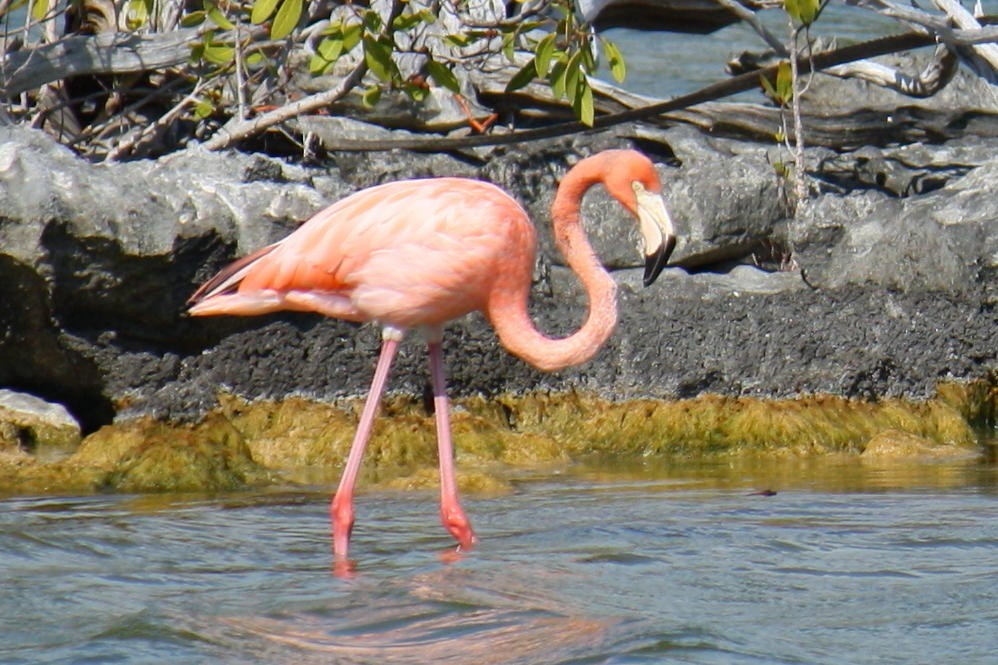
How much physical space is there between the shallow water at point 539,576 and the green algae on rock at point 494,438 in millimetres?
368

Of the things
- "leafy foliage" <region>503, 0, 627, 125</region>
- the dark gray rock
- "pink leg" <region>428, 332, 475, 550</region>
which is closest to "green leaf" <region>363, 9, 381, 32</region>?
"leafy foliage" <region>503, 0, 627, 125</region>

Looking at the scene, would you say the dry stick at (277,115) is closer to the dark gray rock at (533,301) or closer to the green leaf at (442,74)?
the dark gray rock at (533,301)

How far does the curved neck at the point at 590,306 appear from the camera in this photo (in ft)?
21.0

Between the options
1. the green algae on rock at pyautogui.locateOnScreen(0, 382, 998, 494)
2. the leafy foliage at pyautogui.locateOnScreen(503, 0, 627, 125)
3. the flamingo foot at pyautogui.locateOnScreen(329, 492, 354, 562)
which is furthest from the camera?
the leafy foliage at pyautogui.locateOnScreen(503, 0, 627, 125)

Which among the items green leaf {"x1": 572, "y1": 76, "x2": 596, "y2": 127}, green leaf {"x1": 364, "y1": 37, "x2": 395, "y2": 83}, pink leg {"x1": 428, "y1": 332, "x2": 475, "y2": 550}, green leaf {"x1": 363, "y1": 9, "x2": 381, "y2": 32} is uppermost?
green leaf {"x1": 363, "y1": 9, "x2": 381, "y2": 32}

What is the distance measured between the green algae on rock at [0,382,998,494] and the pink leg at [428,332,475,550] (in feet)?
Answer: 3.22

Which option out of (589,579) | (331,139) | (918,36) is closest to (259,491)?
(589,579)

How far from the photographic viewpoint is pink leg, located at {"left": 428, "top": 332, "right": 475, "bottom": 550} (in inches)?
245

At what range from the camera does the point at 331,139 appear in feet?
33.0

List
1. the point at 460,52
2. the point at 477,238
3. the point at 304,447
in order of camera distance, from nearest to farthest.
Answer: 1. the point at 477,238
2. the point at 304,447
3. the point at 460,52

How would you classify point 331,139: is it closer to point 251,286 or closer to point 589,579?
point 251,286

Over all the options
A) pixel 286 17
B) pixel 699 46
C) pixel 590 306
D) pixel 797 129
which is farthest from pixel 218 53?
pixel 699 46

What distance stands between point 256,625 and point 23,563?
4.22 feet

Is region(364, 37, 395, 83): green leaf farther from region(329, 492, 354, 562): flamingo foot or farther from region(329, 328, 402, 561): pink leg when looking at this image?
region(329, 492, 354, 562): flamingo foot
